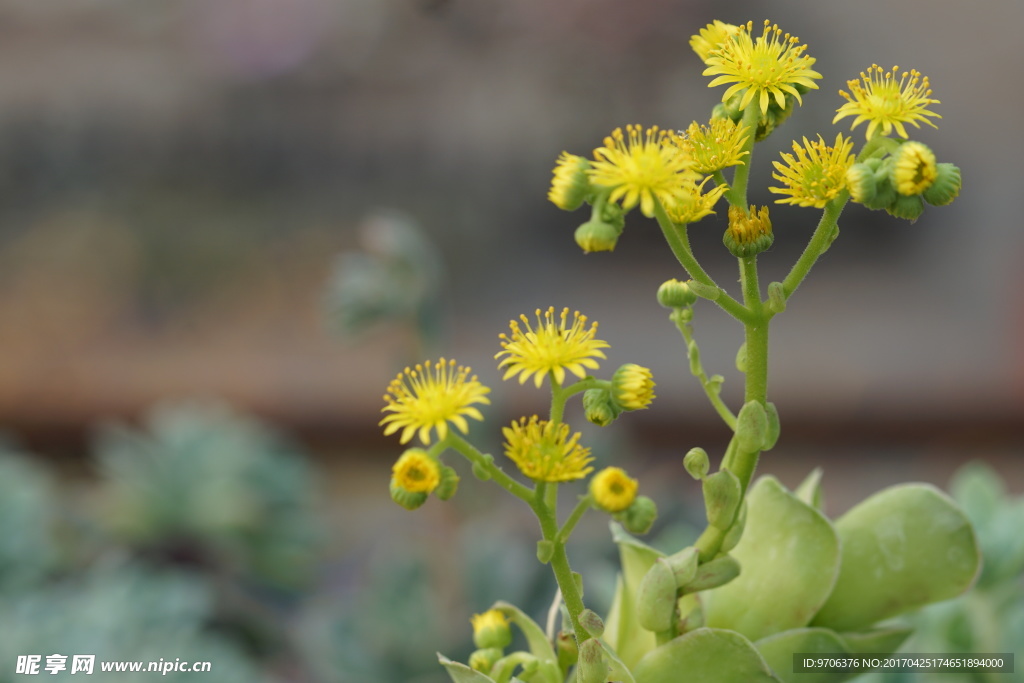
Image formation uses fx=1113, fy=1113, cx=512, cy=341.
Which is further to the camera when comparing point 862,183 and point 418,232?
point 418,232

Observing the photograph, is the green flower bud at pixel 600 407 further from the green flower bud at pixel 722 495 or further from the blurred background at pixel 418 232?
→ the blurred background at pixel 418 232

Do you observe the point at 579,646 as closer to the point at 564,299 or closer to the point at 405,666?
the point at 405,666

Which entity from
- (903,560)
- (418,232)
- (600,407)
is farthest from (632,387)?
(418,232)

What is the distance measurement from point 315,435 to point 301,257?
62 centimetres

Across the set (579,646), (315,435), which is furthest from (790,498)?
(315,435)

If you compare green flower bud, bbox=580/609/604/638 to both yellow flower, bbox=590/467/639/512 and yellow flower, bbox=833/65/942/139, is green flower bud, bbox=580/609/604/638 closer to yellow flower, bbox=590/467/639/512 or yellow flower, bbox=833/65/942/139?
yellow flower, bbox=590/467/639/512

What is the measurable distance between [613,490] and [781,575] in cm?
Answer: 9

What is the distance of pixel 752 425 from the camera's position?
0.29 meters

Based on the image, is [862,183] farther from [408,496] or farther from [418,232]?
[418,232]

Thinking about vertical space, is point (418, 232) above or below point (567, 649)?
above

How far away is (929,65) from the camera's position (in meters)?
2.26

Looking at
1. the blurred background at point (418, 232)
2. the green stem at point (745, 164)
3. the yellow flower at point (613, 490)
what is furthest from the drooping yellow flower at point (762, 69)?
the blurred background at point (418, 232)

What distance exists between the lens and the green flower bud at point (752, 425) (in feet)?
0.93

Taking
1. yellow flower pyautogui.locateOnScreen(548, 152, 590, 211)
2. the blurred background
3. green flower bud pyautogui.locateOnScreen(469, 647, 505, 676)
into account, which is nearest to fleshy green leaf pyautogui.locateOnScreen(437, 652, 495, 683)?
green flower bud pyautogui.locateOnScreen(469, 647, 505, 676)
